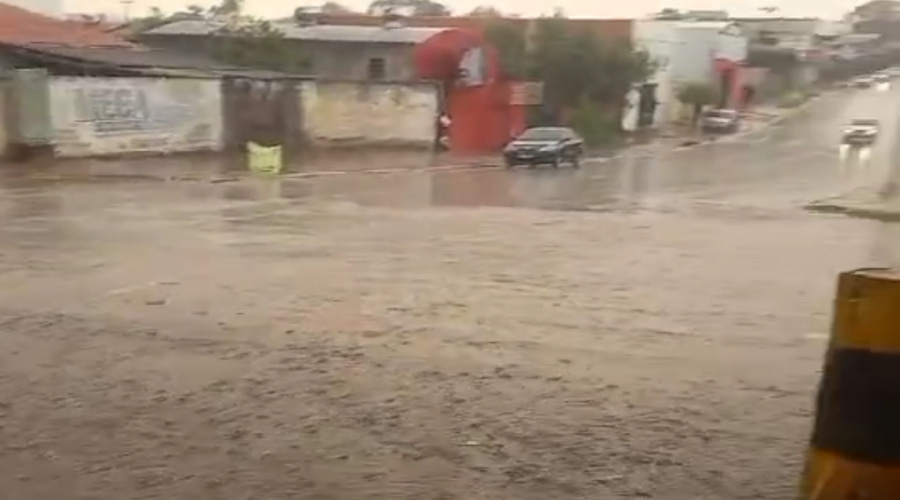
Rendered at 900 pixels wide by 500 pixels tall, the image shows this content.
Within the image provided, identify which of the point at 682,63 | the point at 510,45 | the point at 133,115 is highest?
the point at 510,45

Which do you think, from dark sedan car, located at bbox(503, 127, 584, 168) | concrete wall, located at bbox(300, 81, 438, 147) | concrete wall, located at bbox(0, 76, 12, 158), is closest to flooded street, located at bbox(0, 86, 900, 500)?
concrete wall, located at bbox(0, 76, 12, 158)

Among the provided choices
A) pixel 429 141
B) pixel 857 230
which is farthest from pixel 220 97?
pixel 857 230

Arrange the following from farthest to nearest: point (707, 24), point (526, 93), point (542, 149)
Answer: point (707, 24)
point (526, 93)
point (542, 149)

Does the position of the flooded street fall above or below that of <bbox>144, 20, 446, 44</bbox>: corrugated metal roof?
below

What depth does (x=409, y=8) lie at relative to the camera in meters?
70.9

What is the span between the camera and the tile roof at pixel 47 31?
42.0 m

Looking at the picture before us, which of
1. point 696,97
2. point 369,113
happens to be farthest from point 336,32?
point 696,97

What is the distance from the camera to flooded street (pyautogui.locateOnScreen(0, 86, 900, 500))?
582 centimetres

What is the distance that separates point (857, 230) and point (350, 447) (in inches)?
621

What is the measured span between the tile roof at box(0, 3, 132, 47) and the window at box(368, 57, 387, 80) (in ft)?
29.0

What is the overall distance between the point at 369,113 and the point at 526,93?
9.03 m

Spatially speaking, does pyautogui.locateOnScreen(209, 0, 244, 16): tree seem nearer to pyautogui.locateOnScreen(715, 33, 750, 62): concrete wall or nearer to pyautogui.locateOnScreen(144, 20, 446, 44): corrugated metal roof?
pyautogui.locateOnScreen(144, 20, 446, 44): corrugated metal roof

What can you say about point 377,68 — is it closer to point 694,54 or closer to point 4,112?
point 4,112

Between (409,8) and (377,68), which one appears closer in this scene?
(377,68)
